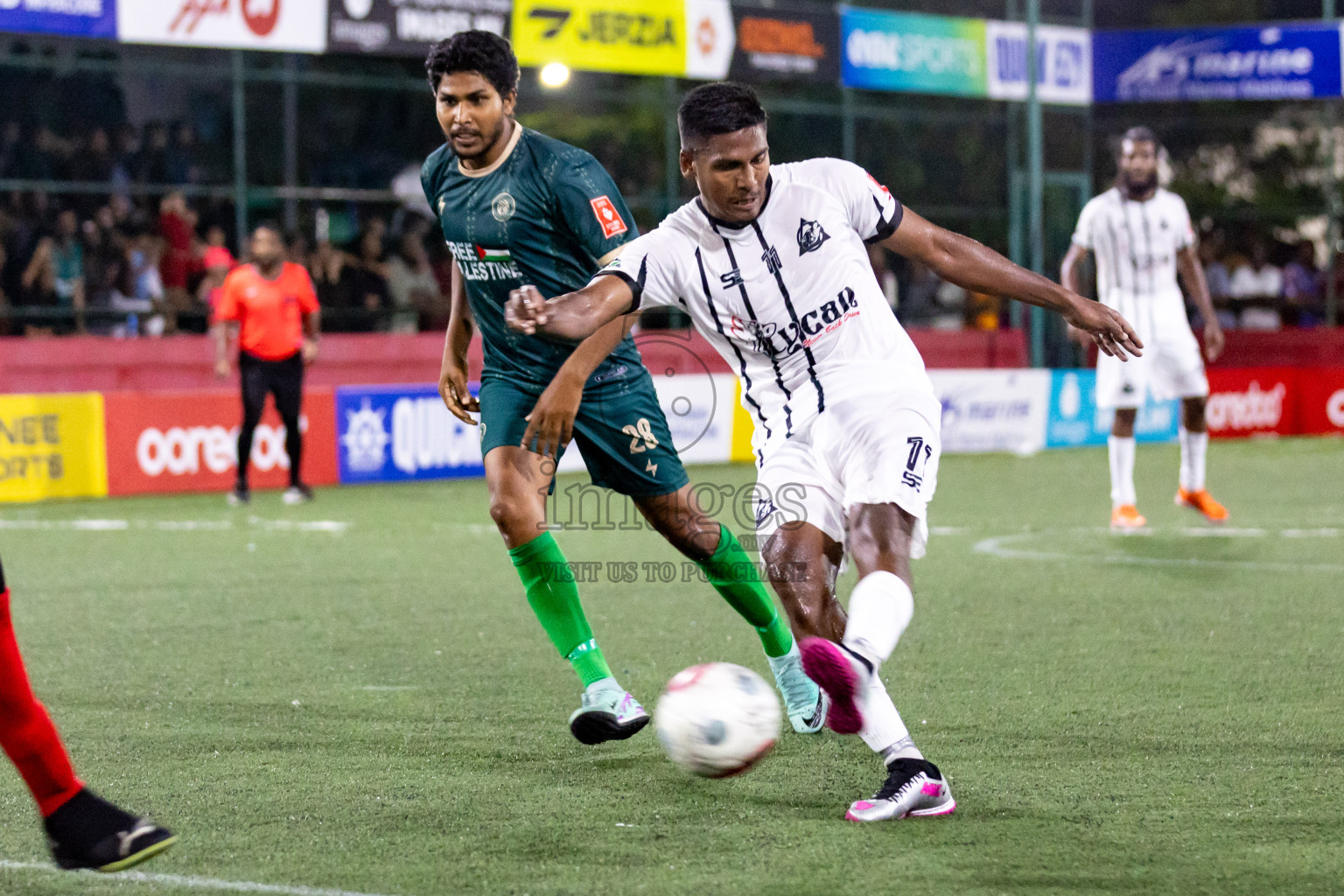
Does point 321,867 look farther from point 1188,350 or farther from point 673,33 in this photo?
point 673,33

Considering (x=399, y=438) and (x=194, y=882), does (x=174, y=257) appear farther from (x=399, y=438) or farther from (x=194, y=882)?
(x=194, y=882)

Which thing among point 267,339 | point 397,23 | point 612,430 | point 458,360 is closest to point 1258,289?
point 397,23

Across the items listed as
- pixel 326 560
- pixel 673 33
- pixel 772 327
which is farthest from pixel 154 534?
pixel 673 33

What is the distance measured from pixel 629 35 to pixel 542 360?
16.0 metres

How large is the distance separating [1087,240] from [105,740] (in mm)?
7495

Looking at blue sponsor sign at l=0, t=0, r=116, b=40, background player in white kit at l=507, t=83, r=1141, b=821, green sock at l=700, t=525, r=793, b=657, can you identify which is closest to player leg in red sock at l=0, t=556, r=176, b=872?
background player in white kit at l=507, t=83, r=1141, b=821

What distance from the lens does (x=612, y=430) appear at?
5340mm

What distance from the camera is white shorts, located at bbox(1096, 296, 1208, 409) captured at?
419 inches

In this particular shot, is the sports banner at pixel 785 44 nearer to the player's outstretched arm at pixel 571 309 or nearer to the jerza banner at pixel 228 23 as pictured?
the jerza banner at pixel 228 23

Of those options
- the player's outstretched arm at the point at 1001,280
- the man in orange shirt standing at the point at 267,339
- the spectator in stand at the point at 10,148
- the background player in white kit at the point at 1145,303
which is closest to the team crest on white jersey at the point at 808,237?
the player's outstretched arm at the point at 1001,280

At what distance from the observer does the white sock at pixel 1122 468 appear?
10.8 m

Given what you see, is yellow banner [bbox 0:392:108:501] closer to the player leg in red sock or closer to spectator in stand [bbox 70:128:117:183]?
spectator in stand [bbox 70:128:117:183]

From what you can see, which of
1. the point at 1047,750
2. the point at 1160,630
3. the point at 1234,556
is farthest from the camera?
the point at 1234,556

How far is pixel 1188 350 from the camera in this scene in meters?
10.7
